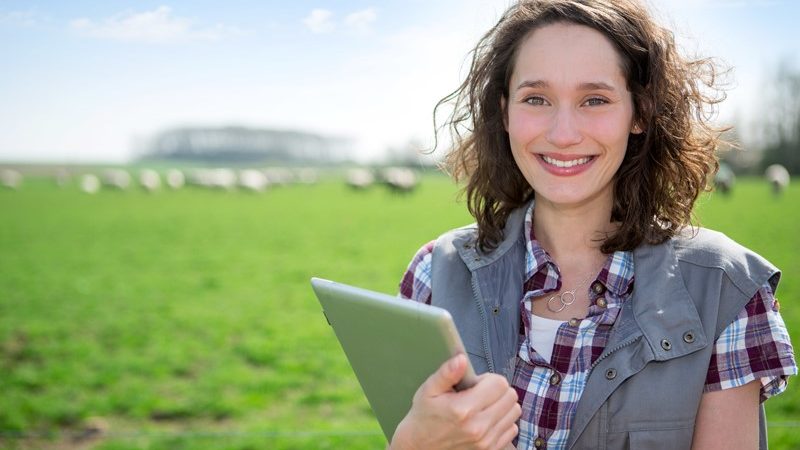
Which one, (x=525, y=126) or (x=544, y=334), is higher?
(x=525, y=126)

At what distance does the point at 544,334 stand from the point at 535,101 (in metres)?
0.64

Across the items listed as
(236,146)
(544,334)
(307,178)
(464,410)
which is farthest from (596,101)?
(236,146)

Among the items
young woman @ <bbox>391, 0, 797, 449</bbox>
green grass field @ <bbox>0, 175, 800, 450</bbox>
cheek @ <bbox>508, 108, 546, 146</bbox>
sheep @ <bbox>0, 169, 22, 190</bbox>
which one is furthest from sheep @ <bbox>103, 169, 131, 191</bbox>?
cheek @ <bbox>508, 108, 546, 146</bbox>

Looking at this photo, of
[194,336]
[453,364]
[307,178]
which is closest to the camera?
[453,364]

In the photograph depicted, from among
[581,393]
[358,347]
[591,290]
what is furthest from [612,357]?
[358,347]

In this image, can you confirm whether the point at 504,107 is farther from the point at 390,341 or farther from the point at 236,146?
the point at 236,146

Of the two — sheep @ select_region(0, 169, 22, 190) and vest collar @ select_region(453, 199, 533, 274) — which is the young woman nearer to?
vest collar @ select_region(453, 199, 533, 274)

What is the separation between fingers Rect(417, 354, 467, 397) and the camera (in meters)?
1.21

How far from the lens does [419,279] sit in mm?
2041

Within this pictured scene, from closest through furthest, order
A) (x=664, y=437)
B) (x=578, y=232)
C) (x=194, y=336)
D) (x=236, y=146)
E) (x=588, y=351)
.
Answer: (x=664, y=437), (x=588, y=351), (x=578, y=232), (x=194, y=336), (x=236, y=146)

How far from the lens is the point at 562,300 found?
1.88m

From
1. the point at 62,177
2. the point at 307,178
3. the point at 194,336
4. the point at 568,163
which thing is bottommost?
the point at 307,178

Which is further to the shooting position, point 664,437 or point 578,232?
point 578,232

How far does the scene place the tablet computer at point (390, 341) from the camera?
121cm
